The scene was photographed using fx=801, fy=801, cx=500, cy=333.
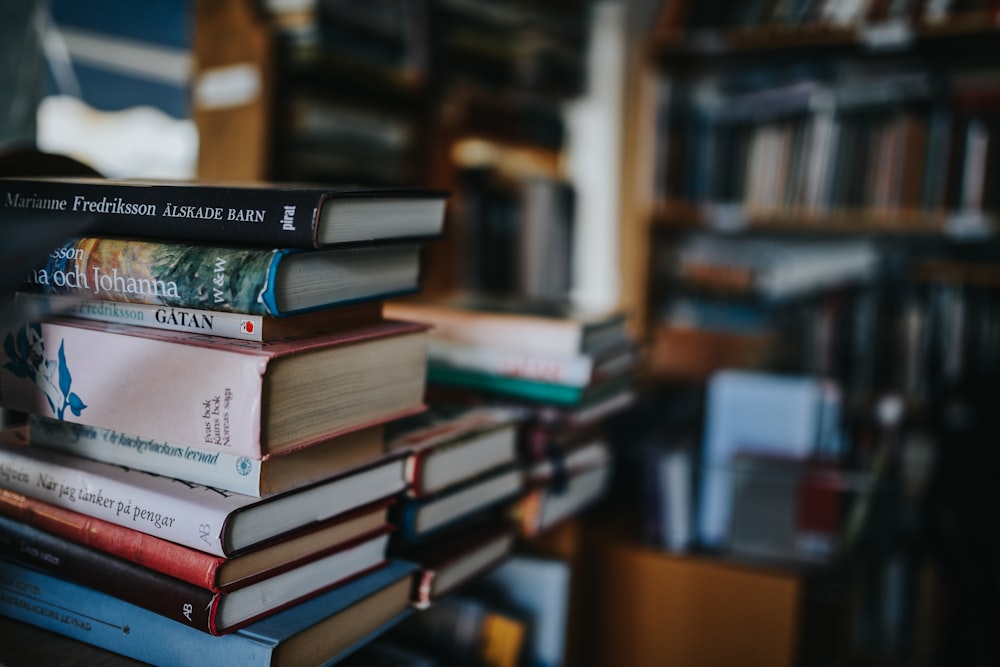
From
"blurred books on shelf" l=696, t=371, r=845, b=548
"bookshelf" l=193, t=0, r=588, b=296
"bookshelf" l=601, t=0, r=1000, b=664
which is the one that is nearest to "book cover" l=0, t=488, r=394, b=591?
"blurred books on shelf" l=696, t=371, r=845, b=548

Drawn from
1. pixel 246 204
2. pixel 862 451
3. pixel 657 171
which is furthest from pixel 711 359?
A: pixel 246 204

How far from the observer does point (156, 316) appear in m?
0.64

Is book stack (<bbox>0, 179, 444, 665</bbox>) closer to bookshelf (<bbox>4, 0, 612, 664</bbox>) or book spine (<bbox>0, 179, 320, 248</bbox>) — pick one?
book spine (<bbox>0, 179, 320, 248</bbox>)

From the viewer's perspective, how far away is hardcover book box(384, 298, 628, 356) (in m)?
0.94

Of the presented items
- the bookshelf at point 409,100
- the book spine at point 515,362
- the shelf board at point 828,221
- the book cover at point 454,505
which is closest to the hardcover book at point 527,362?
the book spine at point 515,362

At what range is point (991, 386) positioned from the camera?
1668mm

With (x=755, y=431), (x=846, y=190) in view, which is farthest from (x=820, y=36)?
(x=755, y=431)

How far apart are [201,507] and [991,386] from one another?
1646 mm

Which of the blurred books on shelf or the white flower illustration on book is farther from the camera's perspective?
the blurred books on shelf

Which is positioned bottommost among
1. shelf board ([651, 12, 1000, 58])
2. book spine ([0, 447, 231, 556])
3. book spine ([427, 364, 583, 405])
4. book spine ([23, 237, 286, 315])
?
book spine ([0, 447, 231, 556])

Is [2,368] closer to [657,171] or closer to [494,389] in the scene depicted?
[494,389]

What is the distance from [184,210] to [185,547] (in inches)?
10.2

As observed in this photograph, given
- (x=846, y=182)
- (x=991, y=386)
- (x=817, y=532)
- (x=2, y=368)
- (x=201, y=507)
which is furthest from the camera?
(x=846, y=182)

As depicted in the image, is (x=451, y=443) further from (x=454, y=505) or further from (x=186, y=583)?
(x=186, y=583)
